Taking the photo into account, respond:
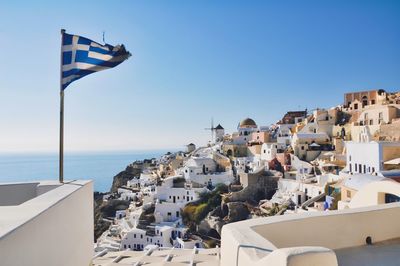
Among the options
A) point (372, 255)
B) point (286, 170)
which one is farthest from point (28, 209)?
point (286, 170)


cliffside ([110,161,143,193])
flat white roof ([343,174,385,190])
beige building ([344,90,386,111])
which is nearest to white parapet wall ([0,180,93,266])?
flat white roof ([343,174,385,190])

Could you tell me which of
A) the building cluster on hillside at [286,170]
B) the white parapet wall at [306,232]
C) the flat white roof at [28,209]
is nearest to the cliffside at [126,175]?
the building cluster on hillside at [286,170]

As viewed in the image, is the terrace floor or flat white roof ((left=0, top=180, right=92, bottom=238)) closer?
flat white roof ((left=0, top=180, right=92, bottom=238))

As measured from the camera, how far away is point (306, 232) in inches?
107

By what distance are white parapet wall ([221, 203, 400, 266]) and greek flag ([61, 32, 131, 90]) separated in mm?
3720

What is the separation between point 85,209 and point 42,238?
1.69 meters

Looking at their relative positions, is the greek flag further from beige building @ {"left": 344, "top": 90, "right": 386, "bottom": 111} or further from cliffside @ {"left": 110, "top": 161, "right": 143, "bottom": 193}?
cliffside @ {"left": 110, "top": 161, "right": 143, "bottom": 193}

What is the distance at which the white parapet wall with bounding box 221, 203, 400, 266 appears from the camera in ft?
7.07

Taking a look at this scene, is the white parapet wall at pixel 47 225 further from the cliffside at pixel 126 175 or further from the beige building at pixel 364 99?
the cliffside at pixel 126 175

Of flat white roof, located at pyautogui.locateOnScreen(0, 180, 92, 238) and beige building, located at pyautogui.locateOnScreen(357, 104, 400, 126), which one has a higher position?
A: beige building, located at pyautogui.locateOnScreen(357, 104, 400, 126)

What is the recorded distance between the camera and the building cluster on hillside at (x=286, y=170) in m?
19.7

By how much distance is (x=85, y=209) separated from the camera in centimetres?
427

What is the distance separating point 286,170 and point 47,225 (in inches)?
1180

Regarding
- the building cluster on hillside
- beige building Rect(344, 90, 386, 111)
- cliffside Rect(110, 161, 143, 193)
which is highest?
beige building Rect(344, 90, 386, 111)
